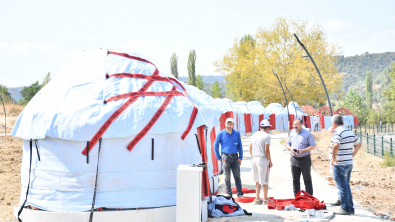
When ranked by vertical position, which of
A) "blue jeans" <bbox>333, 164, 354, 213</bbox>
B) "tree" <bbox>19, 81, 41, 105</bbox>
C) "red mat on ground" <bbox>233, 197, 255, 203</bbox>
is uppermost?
"tree" <bbox>19, 81, 41, 105</bbox>

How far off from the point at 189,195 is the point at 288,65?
37449mm

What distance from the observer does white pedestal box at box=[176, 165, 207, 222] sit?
18.6 ft

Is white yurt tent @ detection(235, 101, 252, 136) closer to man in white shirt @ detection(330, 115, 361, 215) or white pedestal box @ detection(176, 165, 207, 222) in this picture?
man in white shirt @ detection(330, 115, 361, 215)

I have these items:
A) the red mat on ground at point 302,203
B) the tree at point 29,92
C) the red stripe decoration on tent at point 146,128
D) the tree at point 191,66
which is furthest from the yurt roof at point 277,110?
the tree at point 29,92

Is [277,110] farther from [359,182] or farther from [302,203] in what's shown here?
[302,203]

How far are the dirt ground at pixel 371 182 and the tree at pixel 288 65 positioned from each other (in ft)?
79.6

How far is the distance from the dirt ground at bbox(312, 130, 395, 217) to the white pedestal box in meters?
3.77

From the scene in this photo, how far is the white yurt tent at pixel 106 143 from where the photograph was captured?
248 inches

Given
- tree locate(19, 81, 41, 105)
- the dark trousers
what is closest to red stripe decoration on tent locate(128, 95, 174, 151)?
the dark trousers

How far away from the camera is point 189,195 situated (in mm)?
5699

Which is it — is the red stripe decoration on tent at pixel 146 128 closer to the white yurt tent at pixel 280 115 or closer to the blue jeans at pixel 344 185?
the blue jeans at pixel 344 185

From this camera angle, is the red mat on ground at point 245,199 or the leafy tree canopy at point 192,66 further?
the leafy tree canopy at point 192,66

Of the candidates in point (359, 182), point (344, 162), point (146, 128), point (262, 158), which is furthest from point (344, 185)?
point (359, 182)

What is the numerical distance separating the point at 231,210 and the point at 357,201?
304 cm
